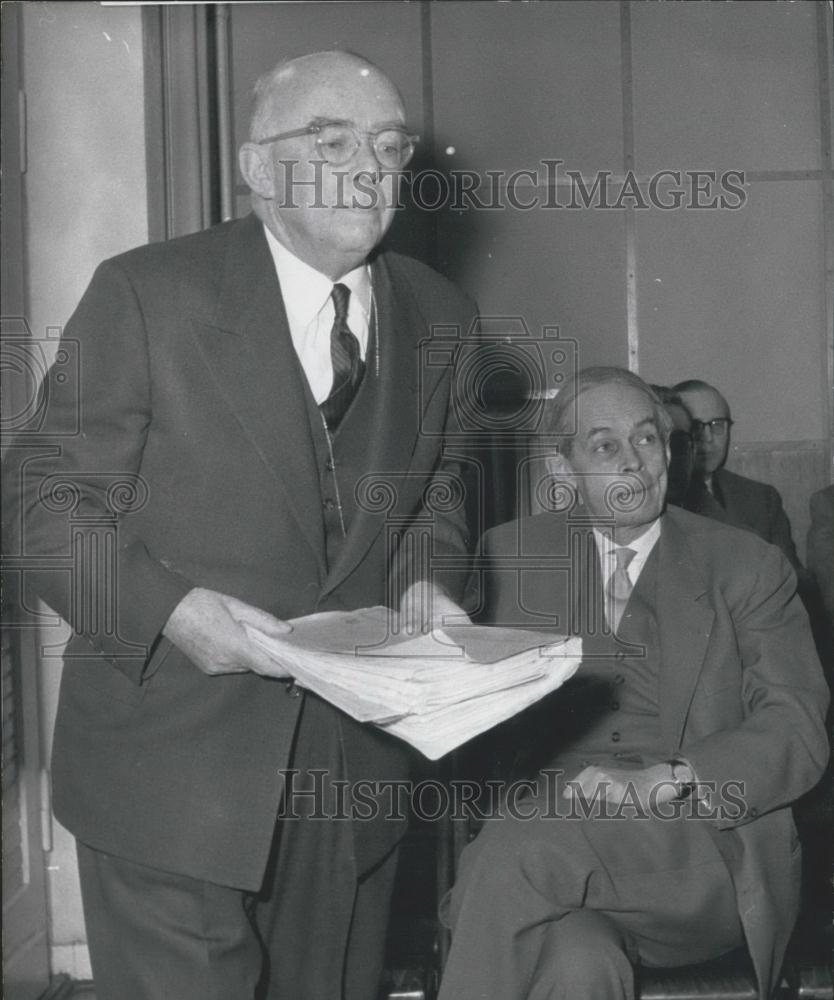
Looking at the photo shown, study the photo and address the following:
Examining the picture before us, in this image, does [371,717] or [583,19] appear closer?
[371,717]

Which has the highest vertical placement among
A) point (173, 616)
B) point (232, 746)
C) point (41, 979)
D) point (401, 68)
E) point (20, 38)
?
point (401, 68)

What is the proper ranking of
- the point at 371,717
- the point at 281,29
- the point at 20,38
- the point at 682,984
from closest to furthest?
the point at 371,717 < the point at 682,984 < the point at 20,38 < the point at 281,29

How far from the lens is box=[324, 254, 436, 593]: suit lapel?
140 cm

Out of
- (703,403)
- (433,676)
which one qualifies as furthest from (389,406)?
(703,403)

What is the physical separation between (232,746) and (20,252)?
1.42 metres

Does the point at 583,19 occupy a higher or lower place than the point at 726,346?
higher

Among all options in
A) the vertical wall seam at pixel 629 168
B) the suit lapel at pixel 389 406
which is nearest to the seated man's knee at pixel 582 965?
the suit lapel at pixel 389 406

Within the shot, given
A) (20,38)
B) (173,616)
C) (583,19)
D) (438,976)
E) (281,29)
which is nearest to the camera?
(173,616)

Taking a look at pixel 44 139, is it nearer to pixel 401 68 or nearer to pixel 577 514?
pixel 577 514

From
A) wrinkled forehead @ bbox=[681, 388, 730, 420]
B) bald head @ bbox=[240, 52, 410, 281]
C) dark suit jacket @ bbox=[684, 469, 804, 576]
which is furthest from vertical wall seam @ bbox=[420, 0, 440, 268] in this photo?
bald head @ bbox=[240, 52, 410, 281]

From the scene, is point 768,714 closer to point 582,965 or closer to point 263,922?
point 582,965

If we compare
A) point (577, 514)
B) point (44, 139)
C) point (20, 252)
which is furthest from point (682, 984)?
point (44, 139)

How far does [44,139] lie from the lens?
2406 millimetres

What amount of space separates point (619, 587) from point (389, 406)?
78cm
